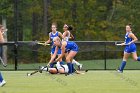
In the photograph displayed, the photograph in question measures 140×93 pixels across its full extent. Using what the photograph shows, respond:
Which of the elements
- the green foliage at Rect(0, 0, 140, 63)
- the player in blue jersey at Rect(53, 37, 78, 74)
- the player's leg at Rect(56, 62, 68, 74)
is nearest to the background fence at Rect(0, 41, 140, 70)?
the player's leg at Rect(56, 62, 68, 74)

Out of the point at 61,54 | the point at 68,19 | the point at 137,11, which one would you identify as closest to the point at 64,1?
the point at 68,19

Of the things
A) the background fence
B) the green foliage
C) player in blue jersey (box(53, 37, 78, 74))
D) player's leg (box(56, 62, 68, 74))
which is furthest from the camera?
the green foliage

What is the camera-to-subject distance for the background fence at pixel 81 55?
2633 centimetres

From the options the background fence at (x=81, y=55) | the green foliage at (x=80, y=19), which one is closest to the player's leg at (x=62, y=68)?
the background fence at (x=81, y=55)

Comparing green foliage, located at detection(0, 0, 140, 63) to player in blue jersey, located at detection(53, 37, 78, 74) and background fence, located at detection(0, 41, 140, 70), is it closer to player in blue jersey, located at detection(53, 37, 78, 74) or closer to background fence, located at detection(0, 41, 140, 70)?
background fence, located at detection(0, 41, 140, 70)

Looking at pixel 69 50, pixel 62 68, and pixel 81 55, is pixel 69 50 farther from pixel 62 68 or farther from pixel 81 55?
pixel 81 55

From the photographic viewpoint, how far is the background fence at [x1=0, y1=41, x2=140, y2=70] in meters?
26.3

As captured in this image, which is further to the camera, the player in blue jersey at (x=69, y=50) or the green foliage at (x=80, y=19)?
the green foliage at (x=80, y=19)

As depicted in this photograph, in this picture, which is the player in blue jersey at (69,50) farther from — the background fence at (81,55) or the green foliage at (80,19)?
the green foliage at (80,19)

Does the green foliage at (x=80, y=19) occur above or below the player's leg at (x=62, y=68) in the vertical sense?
above

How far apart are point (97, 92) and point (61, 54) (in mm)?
7310

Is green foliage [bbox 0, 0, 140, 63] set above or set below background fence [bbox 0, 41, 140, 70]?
above

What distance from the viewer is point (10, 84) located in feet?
52.7

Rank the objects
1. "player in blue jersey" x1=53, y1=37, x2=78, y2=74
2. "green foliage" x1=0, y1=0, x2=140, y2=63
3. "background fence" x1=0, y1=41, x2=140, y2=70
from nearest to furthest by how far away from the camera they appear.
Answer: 1. "player in blue jersey" x1=53, y1=37, x2=78, y2=74
2. "background fence" x1=0, y1=41, x2=140, y2=70
3. "green foliage" x1=0, y1=0, x2=140, y2=63
